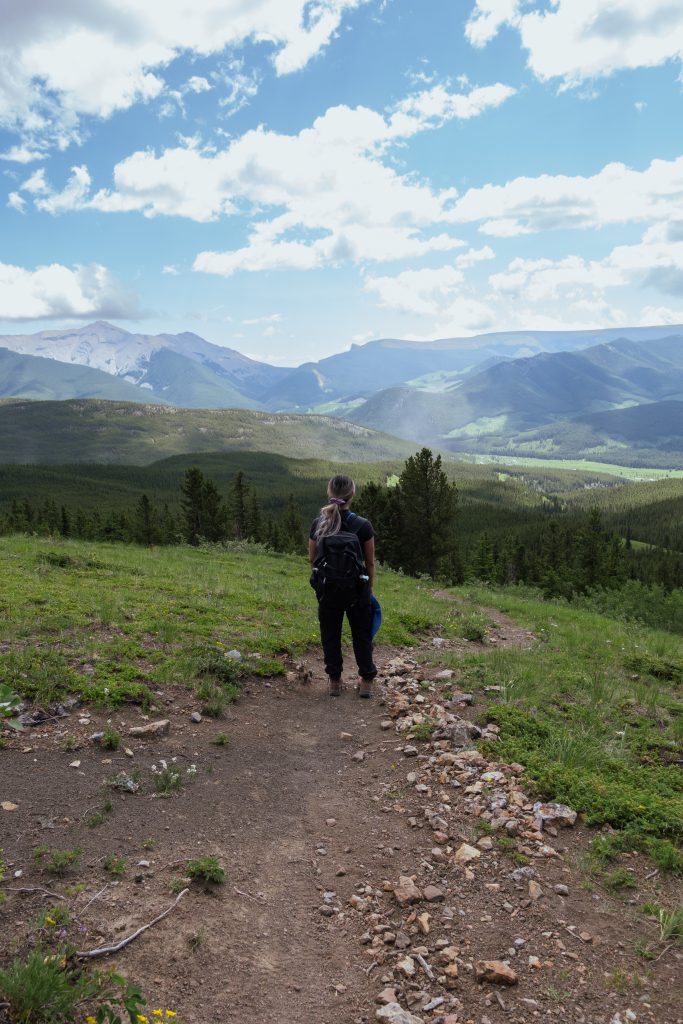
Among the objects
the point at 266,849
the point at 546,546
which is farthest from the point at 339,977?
the point at 546,546

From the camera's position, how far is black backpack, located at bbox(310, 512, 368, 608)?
9414mm

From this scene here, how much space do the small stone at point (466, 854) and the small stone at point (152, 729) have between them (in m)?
4.51

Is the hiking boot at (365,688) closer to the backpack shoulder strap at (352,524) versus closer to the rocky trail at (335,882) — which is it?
the rocky trail at (335,882)

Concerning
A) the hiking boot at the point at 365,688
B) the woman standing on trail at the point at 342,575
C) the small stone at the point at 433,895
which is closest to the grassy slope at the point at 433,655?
the hiking boot at the point at 365,688

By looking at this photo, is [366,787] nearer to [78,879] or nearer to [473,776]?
[473,776]

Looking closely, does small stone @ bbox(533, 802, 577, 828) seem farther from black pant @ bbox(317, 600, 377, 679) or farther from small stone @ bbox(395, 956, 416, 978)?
black pant @ bbox(317, 600, 377, 679)

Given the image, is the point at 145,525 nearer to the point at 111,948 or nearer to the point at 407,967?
the point at 111,948

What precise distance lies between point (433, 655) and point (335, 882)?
282 inches

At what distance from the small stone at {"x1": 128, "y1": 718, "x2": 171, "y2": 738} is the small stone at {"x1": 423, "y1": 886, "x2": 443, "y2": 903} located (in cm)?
448

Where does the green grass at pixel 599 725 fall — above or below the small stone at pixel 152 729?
below

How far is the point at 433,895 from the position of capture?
5.31 metres

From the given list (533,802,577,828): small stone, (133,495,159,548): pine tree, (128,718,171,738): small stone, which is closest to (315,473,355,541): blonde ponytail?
(128,718,171,738): small stone

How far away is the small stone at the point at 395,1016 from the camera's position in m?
4.02

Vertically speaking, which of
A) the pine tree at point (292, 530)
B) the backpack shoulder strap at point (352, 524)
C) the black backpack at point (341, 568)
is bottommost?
the pine tree at point (292, 530)
